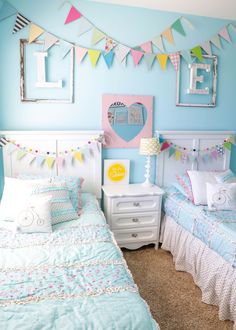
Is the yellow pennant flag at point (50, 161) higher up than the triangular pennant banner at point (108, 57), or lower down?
lower down

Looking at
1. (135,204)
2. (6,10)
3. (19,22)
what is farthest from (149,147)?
(6,10)

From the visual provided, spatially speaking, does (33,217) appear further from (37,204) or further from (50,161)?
(50,161)

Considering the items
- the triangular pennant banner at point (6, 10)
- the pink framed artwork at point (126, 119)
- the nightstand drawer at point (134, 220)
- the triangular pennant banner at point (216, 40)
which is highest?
the triangular pennant banner at point (6, 10)

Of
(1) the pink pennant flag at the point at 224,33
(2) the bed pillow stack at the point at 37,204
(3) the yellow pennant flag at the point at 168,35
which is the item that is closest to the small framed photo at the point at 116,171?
(2) the bed pillow stack at the point at 37,204

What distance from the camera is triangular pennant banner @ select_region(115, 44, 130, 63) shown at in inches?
109

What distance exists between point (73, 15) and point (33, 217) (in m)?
1.92

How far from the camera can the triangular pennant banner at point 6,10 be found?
2.48 metres

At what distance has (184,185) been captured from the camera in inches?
111

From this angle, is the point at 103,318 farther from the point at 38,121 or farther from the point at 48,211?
the point at 38,121

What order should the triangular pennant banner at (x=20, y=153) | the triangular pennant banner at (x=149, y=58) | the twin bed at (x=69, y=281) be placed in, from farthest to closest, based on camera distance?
the triangular pennant banner at (x=149, y=58) → the triangular pennant banner at (x=20, y=153) → the twin bed at (x=69, y=281)

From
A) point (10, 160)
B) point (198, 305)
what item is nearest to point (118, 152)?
point (10, 160)

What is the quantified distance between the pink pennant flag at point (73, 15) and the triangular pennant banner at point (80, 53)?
252 mm

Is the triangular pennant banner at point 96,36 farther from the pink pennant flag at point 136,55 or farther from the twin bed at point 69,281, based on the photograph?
the twin bed at point 69,281

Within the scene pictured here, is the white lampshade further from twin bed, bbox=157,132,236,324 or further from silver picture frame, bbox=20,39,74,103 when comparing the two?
silver picture frame, bbox=20,39,74,103
